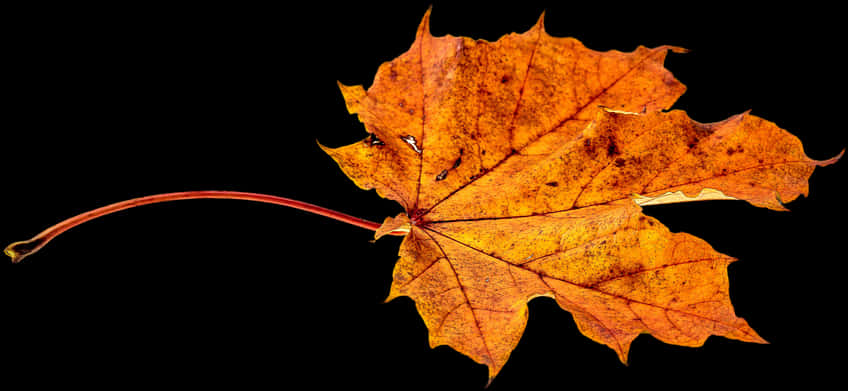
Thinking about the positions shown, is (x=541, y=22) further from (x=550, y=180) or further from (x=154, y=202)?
(x=154, y=202)

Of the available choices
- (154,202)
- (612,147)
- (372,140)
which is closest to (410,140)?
(372,140)

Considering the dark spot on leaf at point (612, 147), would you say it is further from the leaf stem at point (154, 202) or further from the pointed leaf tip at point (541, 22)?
the leaf stem at point (154, 202)

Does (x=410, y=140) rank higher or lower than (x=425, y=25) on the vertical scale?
lower

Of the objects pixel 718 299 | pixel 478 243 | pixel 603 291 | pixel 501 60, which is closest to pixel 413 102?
pixel 501 60

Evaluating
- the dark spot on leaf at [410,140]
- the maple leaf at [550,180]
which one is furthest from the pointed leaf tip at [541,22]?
the dark spot on leaf at [410,140]

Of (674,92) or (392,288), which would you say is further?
(674,92)

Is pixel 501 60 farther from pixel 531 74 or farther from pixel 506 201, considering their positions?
pixel 506 201

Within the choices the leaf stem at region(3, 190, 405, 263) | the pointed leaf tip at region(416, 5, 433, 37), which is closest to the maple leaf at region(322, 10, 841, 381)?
the pointed leaf tip at region(416, 5, 433, 37)
